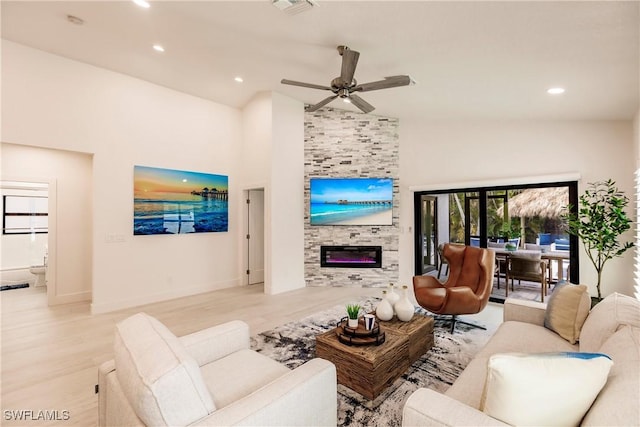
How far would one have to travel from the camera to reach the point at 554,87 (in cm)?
334

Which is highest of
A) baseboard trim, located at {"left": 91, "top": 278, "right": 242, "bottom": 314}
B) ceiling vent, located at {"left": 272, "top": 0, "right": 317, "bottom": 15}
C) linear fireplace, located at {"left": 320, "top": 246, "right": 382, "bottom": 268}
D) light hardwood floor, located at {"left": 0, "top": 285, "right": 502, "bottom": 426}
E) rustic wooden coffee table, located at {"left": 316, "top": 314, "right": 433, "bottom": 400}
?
ceiling vent, located at {"left": 272, "top": 0, "right": 317, "bottom": 15}

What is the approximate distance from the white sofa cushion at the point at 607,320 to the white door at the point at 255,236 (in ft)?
17.2

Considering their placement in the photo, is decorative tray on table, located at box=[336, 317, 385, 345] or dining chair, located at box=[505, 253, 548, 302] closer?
decorative tray on table, located at box=[336, 317, 385, 345]

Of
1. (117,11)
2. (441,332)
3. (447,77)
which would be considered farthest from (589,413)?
(117,11)

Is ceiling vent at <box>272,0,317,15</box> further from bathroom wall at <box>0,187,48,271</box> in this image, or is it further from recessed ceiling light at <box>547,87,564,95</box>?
bathroom wall at <box>0,187,48,271</box>

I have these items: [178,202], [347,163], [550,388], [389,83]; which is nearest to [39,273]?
[178,202]

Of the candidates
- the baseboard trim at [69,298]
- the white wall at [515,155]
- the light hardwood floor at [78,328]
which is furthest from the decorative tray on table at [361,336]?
the baseboard trim at [69,298]

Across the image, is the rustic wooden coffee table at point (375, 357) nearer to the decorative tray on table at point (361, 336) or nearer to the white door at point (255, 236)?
the decorative tray on table at point (361, 336)

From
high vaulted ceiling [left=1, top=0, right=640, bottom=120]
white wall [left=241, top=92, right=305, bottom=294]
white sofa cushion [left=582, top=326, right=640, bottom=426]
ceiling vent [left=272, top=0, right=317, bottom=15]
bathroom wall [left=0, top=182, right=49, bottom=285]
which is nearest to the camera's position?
A: white sofa cushion [left=582, top=326, right=640, bottom=426]

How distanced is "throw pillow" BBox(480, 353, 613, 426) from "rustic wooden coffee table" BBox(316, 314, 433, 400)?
1160 millimetres

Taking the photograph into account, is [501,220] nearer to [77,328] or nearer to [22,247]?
[77,328]

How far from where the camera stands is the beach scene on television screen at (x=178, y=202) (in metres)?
4.77

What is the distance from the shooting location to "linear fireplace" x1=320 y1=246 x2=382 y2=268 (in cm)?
582

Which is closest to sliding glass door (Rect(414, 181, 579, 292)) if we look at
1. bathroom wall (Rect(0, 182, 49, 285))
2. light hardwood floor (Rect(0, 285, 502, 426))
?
light hardwood floor (Rect(0, 285, 502, 426))
